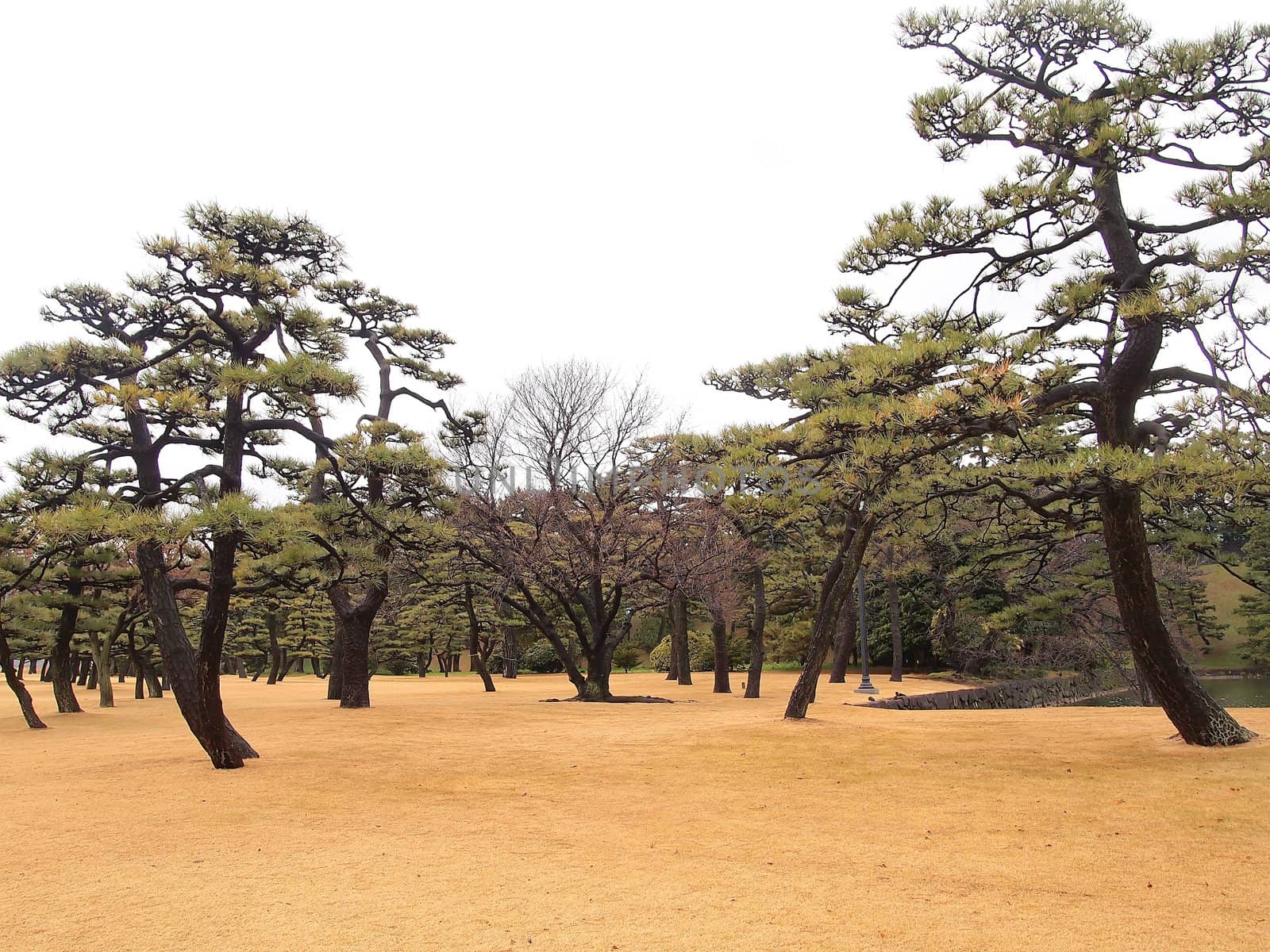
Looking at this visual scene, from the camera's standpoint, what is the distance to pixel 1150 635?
679 cm

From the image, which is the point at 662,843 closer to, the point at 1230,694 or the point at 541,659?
the point at 1230,694

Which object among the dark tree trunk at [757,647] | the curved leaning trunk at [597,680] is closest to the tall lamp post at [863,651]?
the dark tree trunk at [757,647]

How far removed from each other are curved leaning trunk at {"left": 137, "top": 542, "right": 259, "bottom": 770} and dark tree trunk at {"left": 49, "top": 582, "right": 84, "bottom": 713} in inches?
297

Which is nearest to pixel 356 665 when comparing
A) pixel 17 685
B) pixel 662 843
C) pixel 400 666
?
pixel 17 685

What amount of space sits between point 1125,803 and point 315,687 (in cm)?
2363

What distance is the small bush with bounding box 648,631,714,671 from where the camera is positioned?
30.2 metres

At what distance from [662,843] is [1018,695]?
18.2m

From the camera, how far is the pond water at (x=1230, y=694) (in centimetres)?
2002

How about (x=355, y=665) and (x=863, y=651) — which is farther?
(x=863, y=651)

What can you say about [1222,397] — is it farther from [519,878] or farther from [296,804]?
[296,804]

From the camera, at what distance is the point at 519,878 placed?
160 inches

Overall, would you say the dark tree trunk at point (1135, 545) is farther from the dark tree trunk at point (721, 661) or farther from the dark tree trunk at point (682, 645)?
the dark tree trunk at point (682, 645)

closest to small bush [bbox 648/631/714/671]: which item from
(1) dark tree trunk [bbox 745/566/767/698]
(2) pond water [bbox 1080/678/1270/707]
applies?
(1) dark tree trunk [bbox 745/566/767/698]

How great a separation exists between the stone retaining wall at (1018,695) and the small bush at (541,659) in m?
17.3
